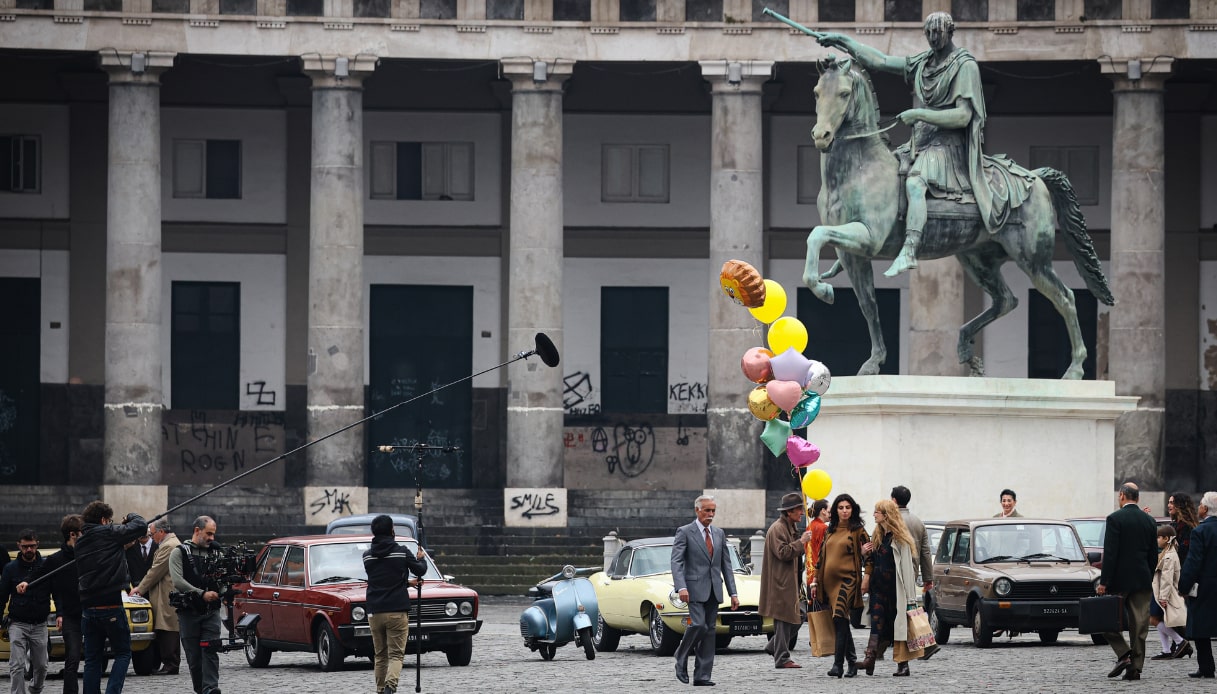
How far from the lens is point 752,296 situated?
86.3ft

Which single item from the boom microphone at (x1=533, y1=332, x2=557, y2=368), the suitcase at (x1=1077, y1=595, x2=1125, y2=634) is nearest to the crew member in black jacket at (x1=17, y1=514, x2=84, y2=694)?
the boom microphone at (x1=533, y1=332, x2=557, y2=368)

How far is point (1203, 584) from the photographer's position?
21562mm

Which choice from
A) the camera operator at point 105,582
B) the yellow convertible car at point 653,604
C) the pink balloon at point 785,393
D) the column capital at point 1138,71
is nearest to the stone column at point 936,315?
the column capital at point 1138,71

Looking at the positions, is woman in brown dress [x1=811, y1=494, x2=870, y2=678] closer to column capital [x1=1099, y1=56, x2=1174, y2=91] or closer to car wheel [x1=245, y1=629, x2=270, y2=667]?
car wheel [x1=245, y1=629, x2=270, y2=667]

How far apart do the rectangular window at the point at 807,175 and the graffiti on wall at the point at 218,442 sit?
526 inches

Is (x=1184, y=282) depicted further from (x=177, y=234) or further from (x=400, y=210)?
(x=177, y=234)

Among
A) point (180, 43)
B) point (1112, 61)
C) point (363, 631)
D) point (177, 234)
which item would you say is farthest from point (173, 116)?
point (363, 631)

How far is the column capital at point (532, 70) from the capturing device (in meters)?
46.8

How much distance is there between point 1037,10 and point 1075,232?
19966mm

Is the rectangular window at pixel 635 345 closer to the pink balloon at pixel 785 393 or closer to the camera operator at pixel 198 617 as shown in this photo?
the pink balloon at pixel 785 393

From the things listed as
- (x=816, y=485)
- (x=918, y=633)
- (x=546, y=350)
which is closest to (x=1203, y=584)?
(x=918, y=633)

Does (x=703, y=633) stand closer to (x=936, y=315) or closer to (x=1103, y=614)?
(x=1103, y=614)

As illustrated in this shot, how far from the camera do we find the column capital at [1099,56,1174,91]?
A: 152ft

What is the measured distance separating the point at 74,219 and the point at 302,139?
5592 millimetres
